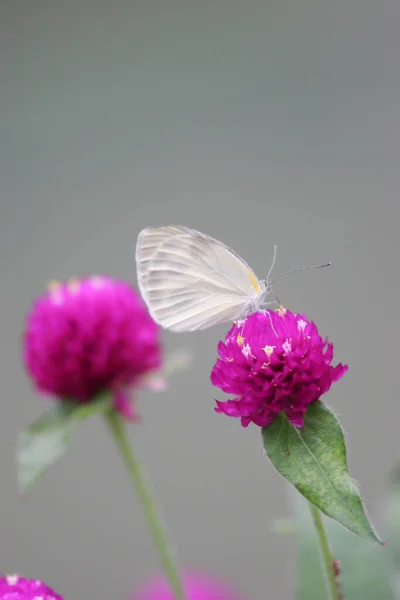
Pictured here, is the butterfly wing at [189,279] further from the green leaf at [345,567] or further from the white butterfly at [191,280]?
the green leaf at [345,567]

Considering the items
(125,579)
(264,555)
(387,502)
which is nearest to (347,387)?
(264,555)

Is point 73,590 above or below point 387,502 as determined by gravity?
above

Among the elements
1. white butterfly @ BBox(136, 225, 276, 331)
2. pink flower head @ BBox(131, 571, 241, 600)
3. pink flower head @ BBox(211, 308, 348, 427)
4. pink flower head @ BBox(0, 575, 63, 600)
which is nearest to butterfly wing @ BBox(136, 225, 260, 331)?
white butterfly @ BBox(136, 225, 276, 331)

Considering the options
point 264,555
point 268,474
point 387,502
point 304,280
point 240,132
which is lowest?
point 387,502

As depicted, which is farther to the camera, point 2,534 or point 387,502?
point 2,534

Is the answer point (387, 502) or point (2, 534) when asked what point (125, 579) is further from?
point (387, 502)

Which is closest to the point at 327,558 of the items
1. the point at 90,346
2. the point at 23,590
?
the point at 23,590
